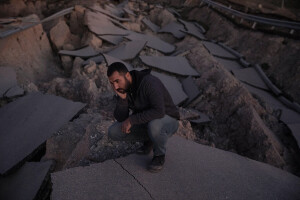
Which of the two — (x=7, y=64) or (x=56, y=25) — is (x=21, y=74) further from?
(x=56, y=25)

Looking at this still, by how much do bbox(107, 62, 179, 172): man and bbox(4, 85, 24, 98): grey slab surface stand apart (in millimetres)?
2657

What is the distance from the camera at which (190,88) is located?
4.25 m

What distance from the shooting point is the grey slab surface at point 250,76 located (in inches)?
198

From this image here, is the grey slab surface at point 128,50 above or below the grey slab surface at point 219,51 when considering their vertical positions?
above

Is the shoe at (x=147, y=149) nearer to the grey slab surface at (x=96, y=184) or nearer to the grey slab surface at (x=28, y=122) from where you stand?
the grey slab surface at (x=96, y=184)

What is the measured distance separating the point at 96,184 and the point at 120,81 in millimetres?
931

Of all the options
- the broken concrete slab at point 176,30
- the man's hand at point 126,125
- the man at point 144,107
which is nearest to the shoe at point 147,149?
the man at point 144,107

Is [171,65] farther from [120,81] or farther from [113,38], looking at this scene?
[120,81]

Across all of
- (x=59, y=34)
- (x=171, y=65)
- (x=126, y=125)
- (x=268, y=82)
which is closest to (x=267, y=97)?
(x=268, y=82)

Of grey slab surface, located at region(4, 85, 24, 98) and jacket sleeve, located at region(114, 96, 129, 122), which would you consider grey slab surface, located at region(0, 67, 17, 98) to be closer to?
grey slab surface, located at region(4, 85, 24, 98)

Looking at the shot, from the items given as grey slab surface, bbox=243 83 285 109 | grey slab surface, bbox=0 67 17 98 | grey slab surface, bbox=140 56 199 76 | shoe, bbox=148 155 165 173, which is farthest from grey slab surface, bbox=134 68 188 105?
grey slab surface, bbox=0 67 17 98

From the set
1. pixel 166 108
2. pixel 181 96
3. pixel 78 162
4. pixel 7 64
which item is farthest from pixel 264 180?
pixel 7 64

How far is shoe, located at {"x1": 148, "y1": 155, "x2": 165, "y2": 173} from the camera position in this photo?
1.89 meters

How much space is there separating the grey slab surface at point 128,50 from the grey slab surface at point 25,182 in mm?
3305
